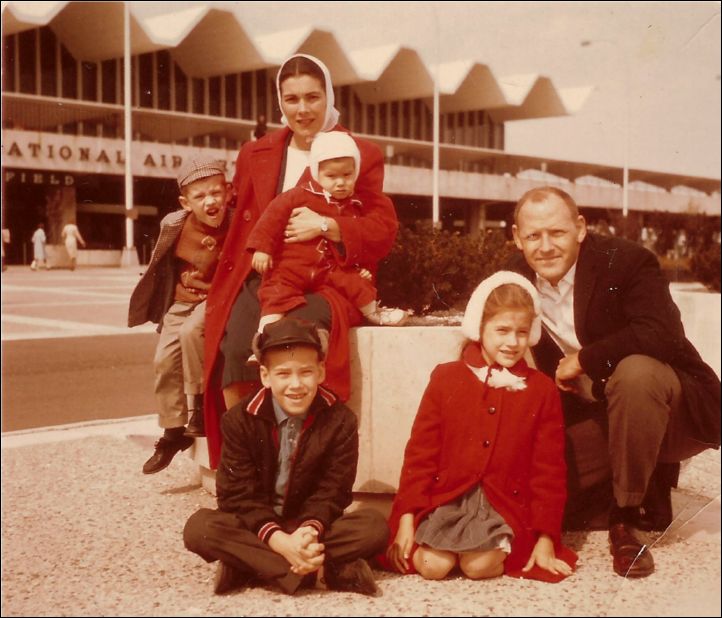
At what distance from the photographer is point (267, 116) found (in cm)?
299

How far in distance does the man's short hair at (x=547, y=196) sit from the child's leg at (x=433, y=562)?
94 centimetres

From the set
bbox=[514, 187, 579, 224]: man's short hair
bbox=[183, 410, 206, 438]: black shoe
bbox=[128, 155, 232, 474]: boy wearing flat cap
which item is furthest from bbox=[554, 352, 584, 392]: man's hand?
bbox=[183, 410, 206, 438]: black shoe

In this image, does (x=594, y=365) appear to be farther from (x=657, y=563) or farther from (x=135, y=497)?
(x=135, y=497)

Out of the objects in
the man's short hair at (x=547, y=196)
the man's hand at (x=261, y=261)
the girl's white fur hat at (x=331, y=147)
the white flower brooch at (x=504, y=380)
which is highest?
the girl's white fur hat at (x=331, y=147)

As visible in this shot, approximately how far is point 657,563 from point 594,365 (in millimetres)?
605

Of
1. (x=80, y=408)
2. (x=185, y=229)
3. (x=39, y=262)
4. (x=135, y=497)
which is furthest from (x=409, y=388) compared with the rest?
(x=39, y=262)

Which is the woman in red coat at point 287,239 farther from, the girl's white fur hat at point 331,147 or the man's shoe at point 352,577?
the man's shoe at point 352,577

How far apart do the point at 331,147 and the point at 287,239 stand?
289 millimetres

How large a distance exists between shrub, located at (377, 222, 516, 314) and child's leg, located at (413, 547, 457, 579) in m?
0.98

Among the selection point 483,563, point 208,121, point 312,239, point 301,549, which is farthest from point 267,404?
point 208,121

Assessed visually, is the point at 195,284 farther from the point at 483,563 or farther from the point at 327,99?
the point at 483,563

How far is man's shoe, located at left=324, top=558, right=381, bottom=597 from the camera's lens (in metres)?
2.50

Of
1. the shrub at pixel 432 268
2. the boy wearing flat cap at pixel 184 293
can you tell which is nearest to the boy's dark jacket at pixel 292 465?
the boy wearing flat cap at pixel 184 293

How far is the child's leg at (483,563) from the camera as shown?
263 centimetres
